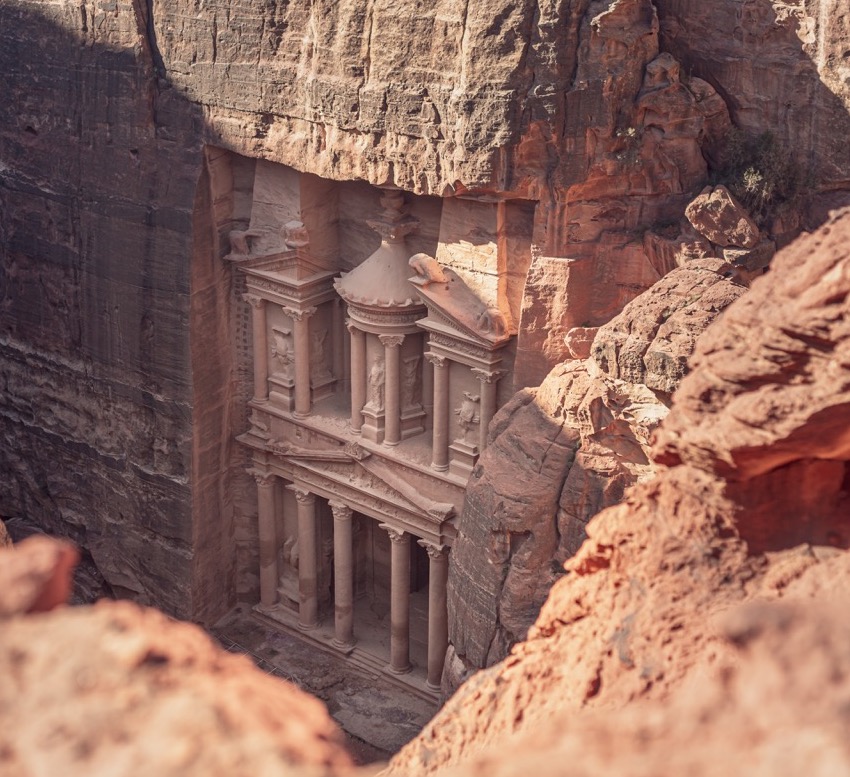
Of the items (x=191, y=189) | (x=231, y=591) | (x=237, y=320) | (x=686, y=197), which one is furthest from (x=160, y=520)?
(x=686, y=197)

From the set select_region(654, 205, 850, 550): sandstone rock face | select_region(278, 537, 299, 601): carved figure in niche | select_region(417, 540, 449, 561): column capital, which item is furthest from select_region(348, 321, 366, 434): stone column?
select_region(654, 205, 850, 550): sandstone rock face

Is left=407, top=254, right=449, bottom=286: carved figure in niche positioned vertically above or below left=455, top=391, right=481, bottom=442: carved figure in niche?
above

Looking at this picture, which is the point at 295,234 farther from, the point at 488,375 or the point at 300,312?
the point at 488,375

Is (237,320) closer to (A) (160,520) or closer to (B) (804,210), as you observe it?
(A) (160,520)

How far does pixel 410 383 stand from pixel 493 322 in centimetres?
240

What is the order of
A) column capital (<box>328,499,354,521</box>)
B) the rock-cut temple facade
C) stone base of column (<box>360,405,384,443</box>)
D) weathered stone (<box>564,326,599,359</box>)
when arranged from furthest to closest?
column capital (<box>328,499,354,521</box>), stone base of column (<box>360,405,384,443</box>), the rock-cut temple facade, weathered stone (<box>564,326,599,359</box>)

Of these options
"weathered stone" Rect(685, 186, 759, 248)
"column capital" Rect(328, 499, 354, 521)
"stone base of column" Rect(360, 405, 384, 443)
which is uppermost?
"weathered stone" Rect(685, 186, 759, 248)

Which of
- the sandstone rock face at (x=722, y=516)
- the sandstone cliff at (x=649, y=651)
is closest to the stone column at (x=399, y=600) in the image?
the sandstone cliff at (x=649, y=651)

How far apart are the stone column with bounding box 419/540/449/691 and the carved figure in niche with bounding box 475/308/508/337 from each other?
318 cm

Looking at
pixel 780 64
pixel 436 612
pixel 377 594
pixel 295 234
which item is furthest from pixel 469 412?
pixel 780 64

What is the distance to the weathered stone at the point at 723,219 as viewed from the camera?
15859 mm

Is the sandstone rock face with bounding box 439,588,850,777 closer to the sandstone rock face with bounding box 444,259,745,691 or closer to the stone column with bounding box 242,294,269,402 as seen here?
the sandstone rock face with bounding box 444,259,745,691

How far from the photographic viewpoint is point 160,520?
21.3 m

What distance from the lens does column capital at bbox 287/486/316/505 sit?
20759 millimetres
